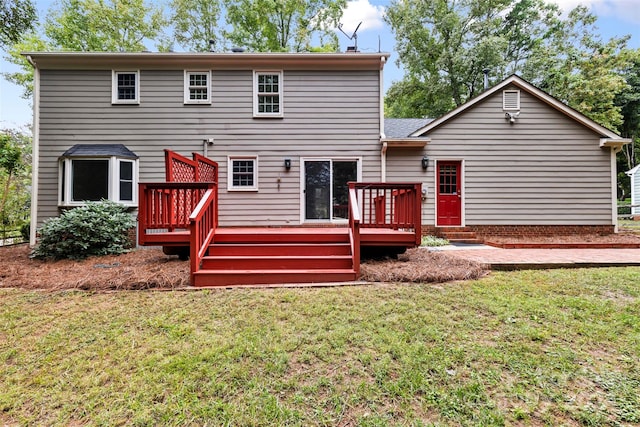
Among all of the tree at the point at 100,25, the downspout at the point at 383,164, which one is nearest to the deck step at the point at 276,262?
the downspout at the point at 383,164

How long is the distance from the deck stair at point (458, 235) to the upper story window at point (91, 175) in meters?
8.49

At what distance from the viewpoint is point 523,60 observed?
59.6 feet

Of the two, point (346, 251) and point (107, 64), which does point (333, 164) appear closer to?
point (346, 251)

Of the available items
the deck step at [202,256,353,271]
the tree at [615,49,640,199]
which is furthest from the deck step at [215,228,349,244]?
the tree at [615,49,640,199]

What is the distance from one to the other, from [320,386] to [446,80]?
2031 cm

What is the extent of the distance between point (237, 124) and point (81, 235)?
441 centimetres

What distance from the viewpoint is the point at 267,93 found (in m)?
7.89

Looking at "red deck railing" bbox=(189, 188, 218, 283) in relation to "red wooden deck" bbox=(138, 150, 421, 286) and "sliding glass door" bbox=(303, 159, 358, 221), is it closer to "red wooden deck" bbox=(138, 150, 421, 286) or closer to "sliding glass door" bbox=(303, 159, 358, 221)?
"red wooden deck" bbox=(138, 150, 421, 286)

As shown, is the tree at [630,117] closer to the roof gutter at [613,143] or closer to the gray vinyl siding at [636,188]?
the gray vinyl siding at [636,188]

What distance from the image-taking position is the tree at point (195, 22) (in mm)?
15648

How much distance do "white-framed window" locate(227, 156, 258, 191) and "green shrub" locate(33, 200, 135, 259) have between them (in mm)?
2798

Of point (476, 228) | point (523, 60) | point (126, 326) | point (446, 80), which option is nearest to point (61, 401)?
point (126, 326)

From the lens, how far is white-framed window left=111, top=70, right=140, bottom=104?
7719mm

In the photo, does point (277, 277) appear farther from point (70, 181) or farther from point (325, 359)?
point (70, 181)
